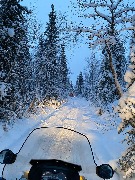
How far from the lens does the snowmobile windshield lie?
13.7 feet

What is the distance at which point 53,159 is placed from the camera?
3818mm

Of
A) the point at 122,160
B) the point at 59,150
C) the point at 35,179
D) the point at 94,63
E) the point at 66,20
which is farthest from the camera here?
the point at 94,63

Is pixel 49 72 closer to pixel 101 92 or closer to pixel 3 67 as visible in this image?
A: pixel 101 92

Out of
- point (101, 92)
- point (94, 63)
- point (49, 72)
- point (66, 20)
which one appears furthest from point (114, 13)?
point (94, 63)

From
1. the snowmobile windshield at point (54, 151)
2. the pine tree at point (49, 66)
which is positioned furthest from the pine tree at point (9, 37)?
the pine tree at point (49, 66)

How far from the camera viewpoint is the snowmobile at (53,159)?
376cm

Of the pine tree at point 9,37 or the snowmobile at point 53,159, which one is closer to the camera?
the snowmobile at point 53,159

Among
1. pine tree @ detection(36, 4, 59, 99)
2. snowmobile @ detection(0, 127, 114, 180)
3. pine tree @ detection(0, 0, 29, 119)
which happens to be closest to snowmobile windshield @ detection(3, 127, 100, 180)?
snowmobile @ detection(0, 127, 114, 180)

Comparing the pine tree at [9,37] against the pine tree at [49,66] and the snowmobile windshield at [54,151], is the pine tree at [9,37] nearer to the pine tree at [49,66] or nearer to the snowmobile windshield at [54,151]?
the snowmobile windshield at [54,151]

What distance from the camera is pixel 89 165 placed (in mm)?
4281

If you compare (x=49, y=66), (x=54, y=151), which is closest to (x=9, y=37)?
(x=54, y=151)

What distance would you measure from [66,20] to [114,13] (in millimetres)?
2391

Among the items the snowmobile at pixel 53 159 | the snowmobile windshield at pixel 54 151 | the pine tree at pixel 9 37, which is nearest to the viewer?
the snowmobile at pixel 53 159

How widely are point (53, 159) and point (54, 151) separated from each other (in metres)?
0.44
